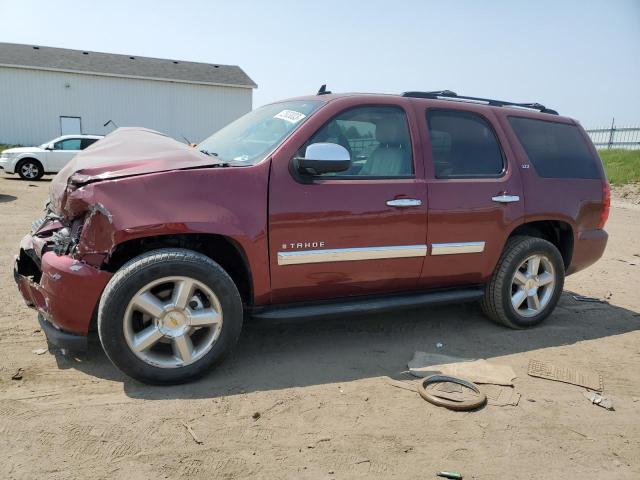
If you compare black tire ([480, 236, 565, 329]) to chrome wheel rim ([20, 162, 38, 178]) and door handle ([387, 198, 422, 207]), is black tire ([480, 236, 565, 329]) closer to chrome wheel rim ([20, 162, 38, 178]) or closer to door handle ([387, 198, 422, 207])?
door handle ([387, 198, 422, 207])

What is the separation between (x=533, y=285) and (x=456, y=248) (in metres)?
1.02

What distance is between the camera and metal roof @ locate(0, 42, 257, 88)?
993 inches

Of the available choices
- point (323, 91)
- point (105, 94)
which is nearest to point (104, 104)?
point (105, 94)

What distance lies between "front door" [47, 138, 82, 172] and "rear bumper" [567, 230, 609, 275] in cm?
1519

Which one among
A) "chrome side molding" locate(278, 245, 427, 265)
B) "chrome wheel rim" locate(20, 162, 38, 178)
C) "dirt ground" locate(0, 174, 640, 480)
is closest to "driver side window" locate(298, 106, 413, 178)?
"chrome side molding" locate(278, 245, 427, 265)

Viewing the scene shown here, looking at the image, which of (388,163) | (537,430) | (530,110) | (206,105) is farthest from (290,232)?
(206,105)

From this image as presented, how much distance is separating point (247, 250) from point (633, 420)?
260 centimetres

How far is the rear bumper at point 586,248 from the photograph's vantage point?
186 inches

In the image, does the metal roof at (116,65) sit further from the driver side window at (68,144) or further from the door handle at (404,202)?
the door handle at (404,202)

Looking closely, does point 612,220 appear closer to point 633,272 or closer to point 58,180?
point 633,272

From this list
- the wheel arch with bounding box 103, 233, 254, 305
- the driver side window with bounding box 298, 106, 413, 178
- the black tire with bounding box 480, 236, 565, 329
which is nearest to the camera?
the wheel arch with bounding box 103, 233, 254, 305

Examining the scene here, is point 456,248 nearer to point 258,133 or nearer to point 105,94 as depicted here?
point 258,133

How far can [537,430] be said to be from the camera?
2.92m

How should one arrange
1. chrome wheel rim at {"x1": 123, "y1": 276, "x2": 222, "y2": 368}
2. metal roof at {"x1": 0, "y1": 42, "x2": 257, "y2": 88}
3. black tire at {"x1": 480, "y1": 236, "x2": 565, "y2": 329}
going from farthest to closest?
metal roof at {"x1": 0, "y1": 42, "x2": 257, "y2": 88} → black tire at {"x1": 480, "y1": 236, "x2": 565, "y2": 329} → chrome wheel rim at {"x1": 123, "y1": 276, "x2": 222, "y2": 368}
